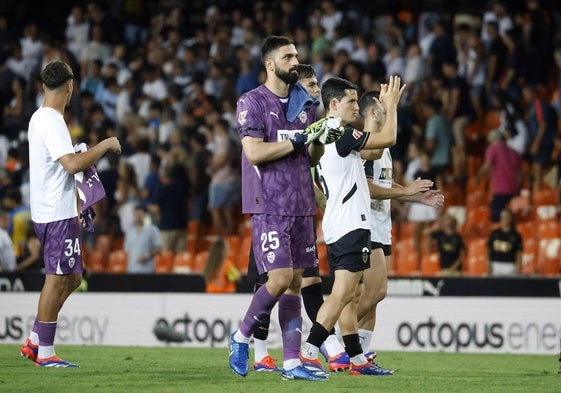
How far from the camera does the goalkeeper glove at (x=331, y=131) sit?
898cm

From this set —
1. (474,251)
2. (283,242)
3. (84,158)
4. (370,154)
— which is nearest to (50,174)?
(84,158)

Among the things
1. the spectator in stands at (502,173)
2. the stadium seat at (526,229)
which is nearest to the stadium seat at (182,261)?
the spectator in stands at (502,173)

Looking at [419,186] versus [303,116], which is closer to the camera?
[303,116]

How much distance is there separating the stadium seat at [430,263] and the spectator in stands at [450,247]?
1.29 feet

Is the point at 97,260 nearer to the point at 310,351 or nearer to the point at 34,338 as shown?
the point at 34,338

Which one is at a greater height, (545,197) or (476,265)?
(545,197)

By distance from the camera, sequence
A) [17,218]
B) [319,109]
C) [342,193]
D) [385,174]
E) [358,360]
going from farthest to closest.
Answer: [319,109], [17,218], [385,174], [358,360], [342,193]

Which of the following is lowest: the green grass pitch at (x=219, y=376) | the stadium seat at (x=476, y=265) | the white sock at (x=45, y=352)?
the green grass pitch at (x=219, y=376)

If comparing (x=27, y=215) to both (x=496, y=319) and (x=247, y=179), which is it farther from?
(x=247, y=179)

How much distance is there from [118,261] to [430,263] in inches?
219

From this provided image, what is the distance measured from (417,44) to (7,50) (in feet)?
29.1

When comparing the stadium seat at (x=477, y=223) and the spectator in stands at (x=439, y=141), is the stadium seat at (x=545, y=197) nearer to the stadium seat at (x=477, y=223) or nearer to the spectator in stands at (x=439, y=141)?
the stadium seat at (x=477, y=223)

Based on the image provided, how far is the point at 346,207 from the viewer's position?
31.7 feet

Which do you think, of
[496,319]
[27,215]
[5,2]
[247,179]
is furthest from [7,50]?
[247,179]
